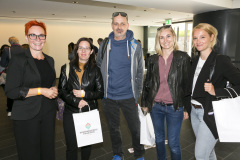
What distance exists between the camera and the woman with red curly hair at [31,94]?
1690mm

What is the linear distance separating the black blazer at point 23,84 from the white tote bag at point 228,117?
1.72 meters

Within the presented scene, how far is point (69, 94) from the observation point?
2072mm

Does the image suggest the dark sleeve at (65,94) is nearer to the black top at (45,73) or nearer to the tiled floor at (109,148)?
the black top at (45,73)

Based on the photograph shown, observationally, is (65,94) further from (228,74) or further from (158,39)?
(228,74)

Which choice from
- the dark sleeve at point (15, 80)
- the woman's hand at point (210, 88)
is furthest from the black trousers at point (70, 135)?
the woman's hand at point (210, 88)

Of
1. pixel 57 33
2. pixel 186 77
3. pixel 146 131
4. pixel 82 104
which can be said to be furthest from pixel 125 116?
pixel 57 33

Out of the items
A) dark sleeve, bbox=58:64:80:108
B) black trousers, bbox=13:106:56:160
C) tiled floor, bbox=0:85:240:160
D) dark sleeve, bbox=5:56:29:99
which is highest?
dark sleeve, bbox=5:56:29:99

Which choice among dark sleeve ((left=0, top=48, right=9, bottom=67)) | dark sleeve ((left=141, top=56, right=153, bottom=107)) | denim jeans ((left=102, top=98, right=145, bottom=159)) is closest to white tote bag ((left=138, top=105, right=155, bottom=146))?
denim jeans ((left=102, top=98, right=145, bottom=159))

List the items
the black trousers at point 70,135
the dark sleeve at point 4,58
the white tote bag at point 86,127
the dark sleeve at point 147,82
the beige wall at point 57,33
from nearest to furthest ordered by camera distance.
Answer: the white tote bag at point 86,127 < the black trousers at point 70,135 < the dark sleeve at point 147,82 < the dark sleeve at point 4,58 < the beige wall at point 57,33

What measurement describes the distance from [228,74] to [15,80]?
200 centimetres

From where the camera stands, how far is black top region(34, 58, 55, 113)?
184cm

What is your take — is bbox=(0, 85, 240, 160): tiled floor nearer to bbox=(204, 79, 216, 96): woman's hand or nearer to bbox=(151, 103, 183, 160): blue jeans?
bbox=(151, 103, 183, 160): blue jeans

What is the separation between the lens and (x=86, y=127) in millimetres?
2008

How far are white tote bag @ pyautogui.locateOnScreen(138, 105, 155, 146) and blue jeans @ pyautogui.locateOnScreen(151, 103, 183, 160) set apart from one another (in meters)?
0.15
